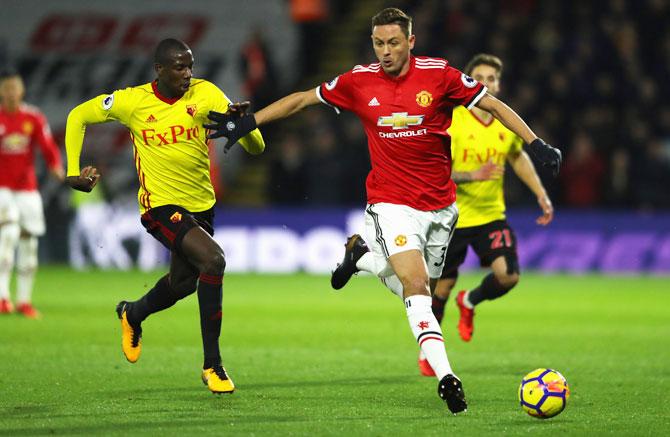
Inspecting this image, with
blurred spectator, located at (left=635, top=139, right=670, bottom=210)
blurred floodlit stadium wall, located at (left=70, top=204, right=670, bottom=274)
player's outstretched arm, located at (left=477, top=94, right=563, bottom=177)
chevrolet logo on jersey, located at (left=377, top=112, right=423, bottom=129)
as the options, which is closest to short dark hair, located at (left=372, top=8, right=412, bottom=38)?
chevrolet logo on jersey, located at (left=377, top=112, right=423, bottom=129)

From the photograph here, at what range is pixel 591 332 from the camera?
1197 centimetres

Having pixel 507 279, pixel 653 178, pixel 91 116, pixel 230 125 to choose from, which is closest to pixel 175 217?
pixel 91 116

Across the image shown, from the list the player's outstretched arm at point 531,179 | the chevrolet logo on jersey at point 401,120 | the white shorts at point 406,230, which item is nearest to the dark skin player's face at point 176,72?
the chevrolet logo on jersey at point 401,120

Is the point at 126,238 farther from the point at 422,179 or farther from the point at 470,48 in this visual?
the point at 422,179

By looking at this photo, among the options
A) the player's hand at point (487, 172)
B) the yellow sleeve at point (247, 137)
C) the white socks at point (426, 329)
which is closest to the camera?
the white socks at point (426, 329)

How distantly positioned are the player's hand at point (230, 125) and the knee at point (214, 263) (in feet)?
2.94

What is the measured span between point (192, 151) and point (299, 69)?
56.5 ft

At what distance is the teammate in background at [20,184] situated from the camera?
507 inches

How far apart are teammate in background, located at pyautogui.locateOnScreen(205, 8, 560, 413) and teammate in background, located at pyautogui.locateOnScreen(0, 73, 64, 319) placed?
6.08m

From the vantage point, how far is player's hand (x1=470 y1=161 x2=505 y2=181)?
9.38 meters

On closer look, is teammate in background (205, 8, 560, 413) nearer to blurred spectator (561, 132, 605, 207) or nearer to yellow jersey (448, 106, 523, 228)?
yellow jersey (448, 106, 523, 228)

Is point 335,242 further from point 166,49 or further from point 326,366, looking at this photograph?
point 166,49

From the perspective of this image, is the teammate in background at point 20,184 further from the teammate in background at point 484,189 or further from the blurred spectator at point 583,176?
the blurred spectator at point 583,176

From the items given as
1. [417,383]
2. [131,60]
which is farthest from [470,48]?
[417,383]
